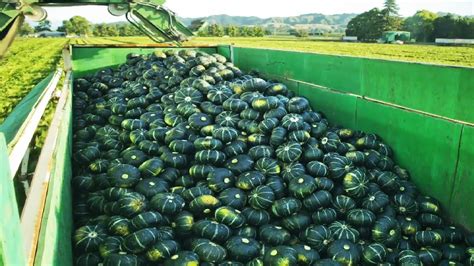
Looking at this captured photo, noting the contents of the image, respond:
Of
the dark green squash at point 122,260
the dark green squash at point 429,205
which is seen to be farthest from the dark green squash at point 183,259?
the dark green squash at point 429,205

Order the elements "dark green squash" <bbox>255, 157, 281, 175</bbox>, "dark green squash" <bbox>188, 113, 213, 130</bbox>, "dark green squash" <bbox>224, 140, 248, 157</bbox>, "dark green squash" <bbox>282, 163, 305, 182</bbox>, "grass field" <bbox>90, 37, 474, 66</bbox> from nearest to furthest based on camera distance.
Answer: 1. "dark green squash" <bbox>282, 163, 305, 182</bbox>
2. "dark green squash" <bbox>255, 157, 281, 175</bbox>
3. "dark green squash" <bbox>224, 140, 248, 157</bbox>
4. "dark green squash" <bbox>188, 113, 213, 130</bbox>
5. "grass field" <bbox>90, 37, 474, 66</bbox>

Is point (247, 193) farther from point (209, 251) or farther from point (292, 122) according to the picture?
point (292, 122)

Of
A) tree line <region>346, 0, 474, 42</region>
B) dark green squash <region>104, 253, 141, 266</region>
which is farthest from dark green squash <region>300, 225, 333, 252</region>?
tree line <region>346, 0, 474, 42</region>

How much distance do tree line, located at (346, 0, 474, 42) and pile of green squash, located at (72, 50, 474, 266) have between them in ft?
191

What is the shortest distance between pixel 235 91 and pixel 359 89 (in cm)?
219

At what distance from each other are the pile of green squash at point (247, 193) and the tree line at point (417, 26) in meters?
58.2

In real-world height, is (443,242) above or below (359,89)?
below

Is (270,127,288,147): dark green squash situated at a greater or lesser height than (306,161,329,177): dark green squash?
greater

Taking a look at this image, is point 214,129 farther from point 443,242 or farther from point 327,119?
point 443,242

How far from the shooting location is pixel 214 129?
6332 millimetres

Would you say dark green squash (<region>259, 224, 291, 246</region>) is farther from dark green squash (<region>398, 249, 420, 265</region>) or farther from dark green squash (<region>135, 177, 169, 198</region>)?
dark green squash (<region>135, 177, 169, 198</region>)

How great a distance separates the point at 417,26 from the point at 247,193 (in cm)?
7159

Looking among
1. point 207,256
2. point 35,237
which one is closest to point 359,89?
point 207,256

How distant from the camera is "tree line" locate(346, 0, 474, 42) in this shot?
56.1 m
